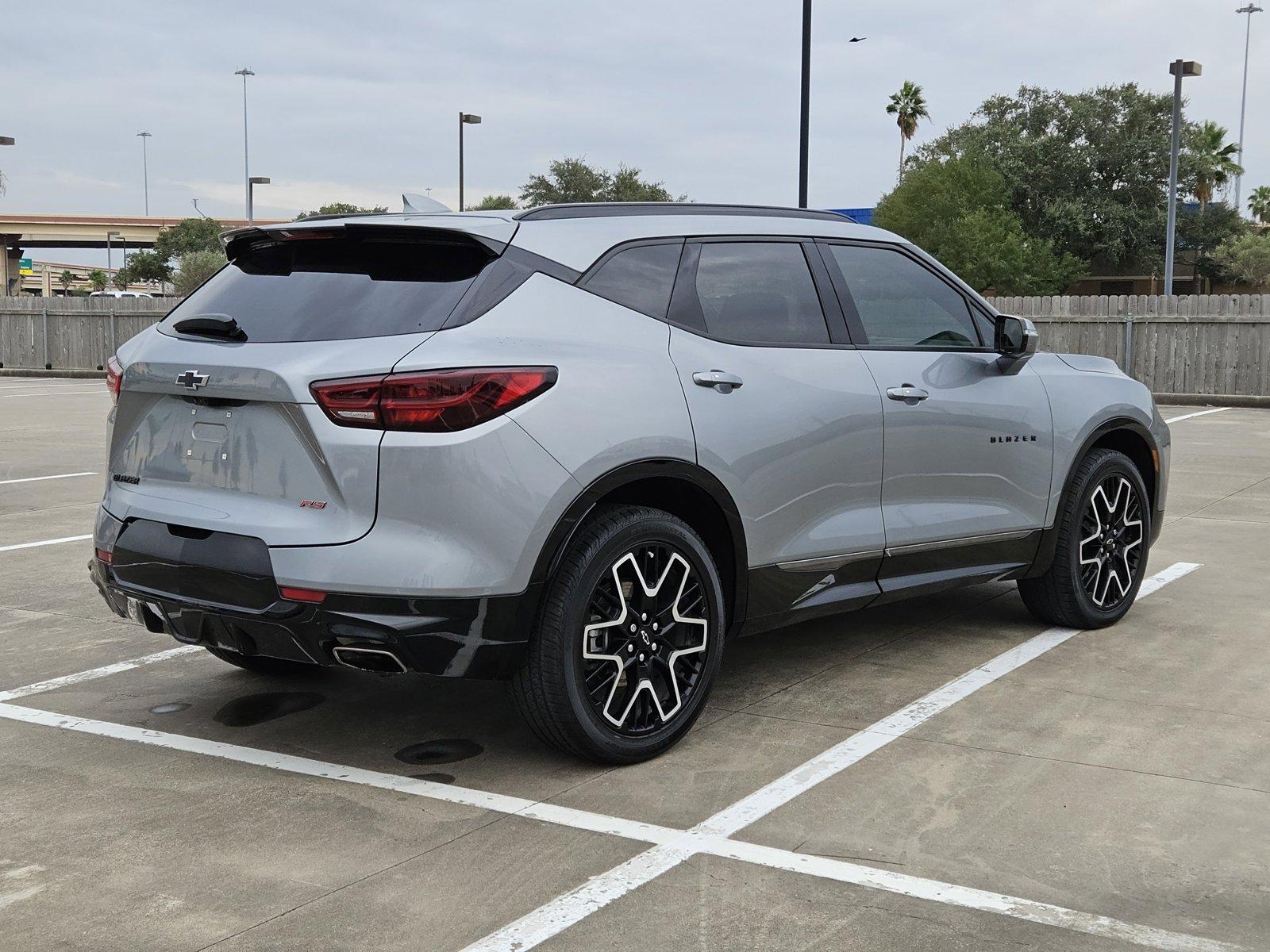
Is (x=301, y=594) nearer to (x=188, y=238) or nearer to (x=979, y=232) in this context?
(x=979, y=232)

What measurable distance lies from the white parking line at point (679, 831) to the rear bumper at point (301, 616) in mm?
458

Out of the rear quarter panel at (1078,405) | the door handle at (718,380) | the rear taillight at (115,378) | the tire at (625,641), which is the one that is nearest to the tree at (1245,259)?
the rear quarter panel at (1078,405)

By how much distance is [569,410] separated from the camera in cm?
407

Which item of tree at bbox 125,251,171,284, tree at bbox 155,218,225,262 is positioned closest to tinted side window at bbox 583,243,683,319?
tree at bbox 155,218,225,262

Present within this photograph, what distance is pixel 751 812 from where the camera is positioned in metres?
3.97

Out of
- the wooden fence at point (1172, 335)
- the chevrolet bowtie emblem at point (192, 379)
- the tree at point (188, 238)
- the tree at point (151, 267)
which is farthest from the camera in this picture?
the tree at point (151, 267)

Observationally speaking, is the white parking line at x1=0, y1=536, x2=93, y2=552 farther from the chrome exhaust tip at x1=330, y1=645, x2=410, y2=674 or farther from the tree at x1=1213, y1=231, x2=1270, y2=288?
the tree at x1=1213, y1=231, x2=1270, y2=288

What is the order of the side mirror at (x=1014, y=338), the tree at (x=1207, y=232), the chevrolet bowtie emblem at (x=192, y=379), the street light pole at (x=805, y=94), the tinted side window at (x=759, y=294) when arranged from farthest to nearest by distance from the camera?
the tree at (x=1207, y=232) → the street light pole at (x=805, y=94) → the side mirror at (x=1014, y=338) → the tinted side window at (x=759, y=294) → the chevrolet bowtie emblem at (x=192, y=379)

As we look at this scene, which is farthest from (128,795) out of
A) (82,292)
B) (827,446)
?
(82,292)

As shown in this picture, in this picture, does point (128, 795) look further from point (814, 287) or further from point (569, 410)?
point (814, 287)

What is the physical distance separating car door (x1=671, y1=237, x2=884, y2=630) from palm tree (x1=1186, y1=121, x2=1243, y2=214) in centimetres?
5710

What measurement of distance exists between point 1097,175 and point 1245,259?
7359mm

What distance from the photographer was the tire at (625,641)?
4.11m

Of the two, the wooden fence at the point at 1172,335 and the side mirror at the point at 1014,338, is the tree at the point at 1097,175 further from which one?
the side mirror at the point at 1014,338
